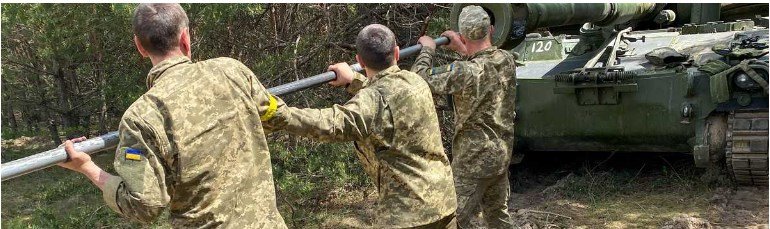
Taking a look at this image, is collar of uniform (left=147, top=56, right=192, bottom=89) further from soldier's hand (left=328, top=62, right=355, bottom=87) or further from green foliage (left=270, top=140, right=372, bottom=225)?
green foliage (left=270, top=140, right=372, bottom=225)

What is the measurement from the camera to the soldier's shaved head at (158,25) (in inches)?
91.5

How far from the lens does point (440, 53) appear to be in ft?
25.2

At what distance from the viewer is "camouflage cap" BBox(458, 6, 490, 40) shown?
4145 millimetres

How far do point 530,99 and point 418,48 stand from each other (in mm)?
2751

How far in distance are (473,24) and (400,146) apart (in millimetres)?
1310

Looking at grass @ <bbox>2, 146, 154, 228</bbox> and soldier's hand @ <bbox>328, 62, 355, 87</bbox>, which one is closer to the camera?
soldier's hand @ <bbox>328, 62, 355, 87</bbox>

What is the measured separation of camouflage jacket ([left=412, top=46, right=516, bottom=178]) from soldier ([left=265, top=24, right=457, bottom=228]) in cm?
90

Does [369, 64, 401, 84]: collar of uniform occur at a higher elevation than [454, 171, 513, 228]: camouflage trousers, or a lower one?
higher

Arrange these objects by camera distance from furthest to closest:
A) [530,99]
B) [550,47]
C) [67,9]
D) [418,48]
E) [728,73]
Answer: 1. [550,47]
2. [530,99]
3. [67,9]
4. [728,73]
5. [418,48]

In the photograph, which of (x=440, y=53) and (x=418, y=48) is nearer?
(x=418, y=48)

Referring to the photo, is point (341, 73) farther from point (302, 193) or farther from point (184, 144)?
point (302, 193)

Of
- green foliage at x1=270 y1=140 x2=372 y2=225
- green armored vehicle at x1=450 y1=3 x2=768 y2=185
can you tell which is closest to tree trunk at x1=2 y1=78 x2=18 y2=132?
green foliage at x1=270 y1=140 x2=372 y2=225

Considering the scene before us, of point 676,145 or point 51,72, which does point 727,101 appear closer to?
point 676,145

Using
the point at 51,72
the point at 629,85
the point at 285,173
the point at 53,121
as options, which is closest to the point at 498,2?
the point at 629,85
